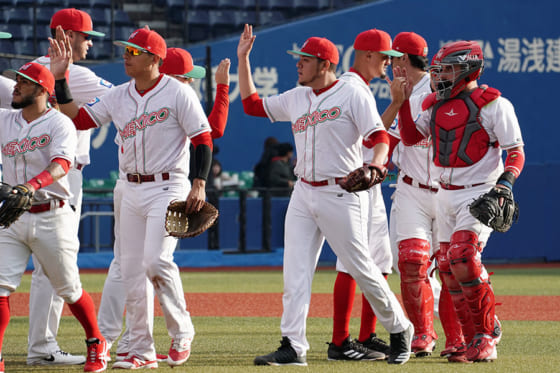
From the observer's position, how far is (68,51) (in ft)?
19.4

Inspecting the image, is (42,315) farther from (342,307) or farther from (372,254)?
(372,254)

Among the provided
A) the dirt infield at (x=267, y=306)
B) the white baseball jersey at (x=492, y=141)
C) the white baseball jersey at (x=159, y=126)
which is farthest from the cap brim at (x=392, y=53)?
the dirt infield at (x=267, y=306)

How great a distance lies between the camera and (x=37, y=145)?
18.2 ft

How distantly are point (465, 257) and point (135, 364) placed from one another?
217 cm

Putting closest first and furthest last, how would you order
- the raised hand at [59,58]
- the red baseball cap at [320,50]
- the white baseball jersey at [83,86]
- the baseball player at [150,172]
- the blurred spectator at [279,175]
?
the baseball player at [150,172], the raised hand at [59,58], the red baseball cap at [320,50], the white baseball jersey at [83,86], the blurred spectator at [279,175]

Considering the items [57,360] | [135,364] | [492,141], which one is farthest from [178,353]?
[492,141]

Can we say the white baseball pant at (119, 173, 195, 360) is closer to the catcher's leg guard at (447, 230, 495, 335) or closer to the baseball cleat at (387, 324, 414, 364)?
the baseball cleat at (387, 324, 414, 364)

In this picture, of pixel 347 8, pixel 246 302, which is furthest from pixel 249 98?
pixel 347 8

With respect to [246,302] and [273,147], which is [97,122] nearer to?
[246,302]

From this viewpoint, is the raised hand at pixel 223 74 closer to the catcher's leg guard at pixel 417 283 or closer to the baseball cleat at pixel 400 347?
the catcher's leg guard at pixel 417 283

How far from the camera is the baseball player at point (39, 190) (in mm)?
5480

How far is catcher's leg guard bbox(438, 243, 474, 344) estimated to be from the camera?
613 centimetres

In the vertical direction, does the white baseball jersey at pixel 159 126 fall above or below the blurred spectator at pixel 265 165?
above

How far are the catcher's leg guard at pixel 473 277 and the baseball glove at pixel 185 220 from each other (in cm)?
157
